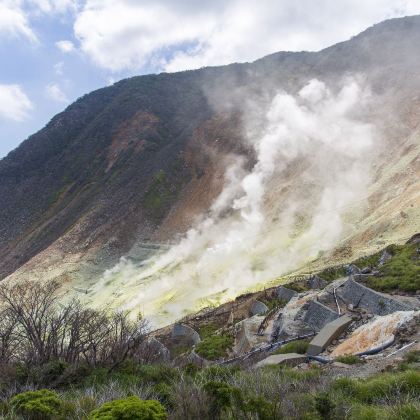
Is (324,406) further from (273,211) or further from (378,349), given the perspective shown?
(273,211)

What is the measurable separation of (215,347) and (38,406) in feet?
53.1

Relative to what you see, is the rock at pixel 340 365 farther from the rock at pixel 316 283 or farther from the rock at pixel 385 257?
the rock at pixel 316 283

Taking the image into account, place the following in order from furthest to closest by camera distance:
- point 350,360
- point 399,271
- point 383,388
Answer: point 399,271 < point 350,360 < point 383,388

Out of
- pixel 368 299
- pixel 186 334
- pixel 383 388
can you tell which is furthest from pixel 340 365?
pixel 186 334

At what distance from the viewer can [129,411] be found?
16.6 ft

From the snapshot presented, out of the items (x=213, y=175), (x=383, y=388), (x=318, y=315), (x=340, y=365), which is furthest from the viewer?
(x=213, y=175)

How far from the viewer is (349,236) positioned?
35.8 m

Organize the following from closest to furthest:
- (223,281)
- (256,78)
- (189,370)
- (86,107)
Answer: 1. (189,370)
2. (223,281)
3. (256,78)
4. (86,107)

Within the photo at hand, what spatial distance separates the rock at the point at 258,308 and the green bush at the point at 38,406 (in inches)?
787

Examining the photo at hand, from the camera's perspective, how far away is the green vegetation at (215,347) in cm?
2102

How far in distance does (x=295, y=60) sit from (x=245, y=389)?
258 ft

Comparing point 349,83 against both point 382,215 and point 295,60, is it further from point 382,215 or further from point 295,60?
point 382,215

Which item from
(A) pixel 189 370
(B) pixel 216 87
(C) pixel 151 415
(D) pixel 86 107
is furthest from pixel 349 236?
(D) pixel 86 107

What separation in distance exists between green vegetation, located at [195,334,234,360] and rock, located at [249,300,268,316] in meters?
3.48
